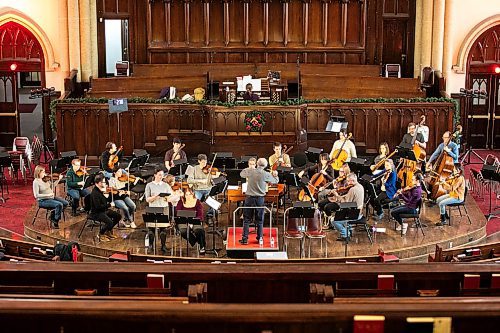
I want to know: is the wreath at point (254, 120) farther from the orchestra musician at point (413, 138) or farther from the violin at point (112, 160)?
the violin at point (112, 160)

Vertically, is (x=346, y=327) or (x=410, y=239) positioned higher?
(x=346, y=327)

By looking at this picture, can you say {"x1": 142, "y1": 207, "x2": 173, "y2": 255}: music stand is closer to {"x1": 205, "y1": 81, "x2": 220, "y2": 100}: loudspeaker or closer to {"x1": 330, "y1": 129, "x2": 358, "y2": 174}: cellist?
{"x1": 330, "y1": 129, "x2": 358, "y2": 174}: cellist

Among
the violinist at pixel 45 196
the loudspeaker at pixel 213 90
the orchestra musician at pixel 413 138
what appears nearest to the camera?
the violinist at pixel 45 196

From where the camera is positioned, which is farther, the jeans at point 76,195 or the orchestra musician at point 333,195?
the jeans at point 76,195

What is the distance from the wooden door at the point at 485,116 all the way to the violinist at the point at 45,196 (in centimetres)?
1353

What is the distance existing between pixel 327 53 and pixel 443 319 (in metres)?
21.9

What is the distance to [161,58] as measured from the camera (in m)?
27.4

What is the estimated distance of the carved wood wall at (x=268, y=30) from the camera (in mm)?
27172

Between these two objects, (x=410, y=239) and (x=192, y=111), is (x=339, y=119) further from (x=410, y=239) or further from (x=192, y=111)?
(x=410, y=239)

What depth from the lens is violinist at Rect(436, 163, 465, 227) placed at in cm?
1727

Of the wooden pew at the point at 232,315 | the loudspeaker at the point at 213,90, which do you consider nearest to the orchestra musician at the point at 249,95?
the loudspeaker at the point at 213,90

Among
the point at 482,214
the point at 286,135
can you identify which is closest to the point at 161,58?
the point at 286,135

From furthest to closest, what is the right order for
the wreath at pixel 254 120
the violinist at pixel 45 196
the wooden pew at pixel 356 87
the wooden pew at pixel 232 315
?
the wooden pew at pixel 356 87 → the wreath at pixel 254 120 → the violinist at pixel 45 196 → the wooden pew at pixel 232 315

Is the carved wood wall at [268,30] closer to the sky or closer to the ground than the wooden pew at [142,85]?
closer to the sky
